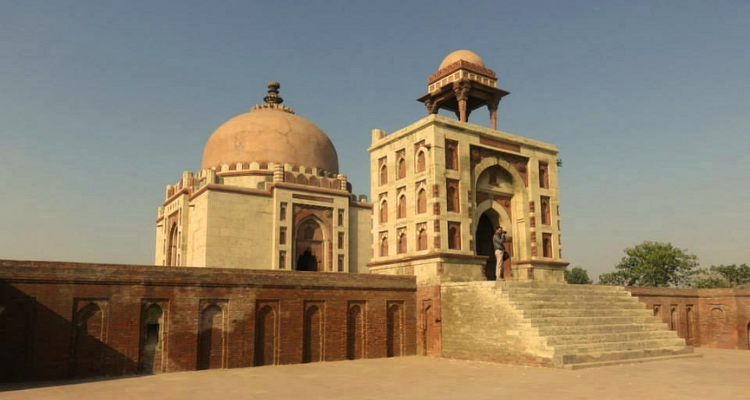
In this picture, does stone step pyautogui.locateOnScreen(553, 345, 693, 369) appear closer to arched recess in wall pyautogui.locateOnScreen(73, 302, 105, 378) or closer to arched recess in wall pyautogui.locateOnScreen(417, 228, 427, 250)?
arched recess in wall pyautogui.locateOnScreen(417, 228, 427, 250)

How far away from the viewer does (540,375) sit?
13.6 metres

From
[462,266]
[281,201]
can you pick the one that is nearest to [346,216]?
[281,201]

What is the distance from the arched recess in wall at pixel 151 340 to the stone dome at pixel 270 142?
17109 millimetres

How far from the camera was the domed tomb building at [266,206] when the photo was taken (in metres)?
28.3

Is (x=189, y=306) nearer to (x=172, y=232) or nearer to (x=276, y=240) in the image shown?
(x=276, y=240)

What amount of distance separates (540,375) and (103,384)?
31.9 feet

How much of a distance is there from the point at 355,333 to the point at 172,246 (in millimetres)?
16532

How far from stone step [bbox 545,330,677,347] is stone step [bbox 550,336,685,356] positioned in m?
0.17

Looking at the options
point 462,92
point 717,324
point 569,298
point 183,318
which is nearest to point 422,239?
point 569,298

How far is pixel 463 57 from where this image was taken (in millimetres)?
24797

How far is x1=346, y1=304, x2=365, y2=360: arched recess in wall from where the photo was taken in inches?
754

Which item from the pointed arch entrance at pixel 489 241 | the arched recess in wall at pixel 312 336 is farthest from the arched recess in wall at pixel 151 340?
the pointed arch entrance at pixel 489 241

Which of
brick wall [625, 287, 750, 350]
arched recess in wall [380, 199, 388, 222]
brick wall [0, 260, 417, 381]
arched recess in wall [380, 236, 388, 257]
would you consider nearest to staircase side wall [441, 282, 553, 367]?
brick wall [0, 260, 417, 381]

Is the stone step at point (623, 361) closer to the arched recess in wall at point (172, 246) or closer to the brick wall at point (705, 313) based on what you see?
the brick wall at point (705, 313)
